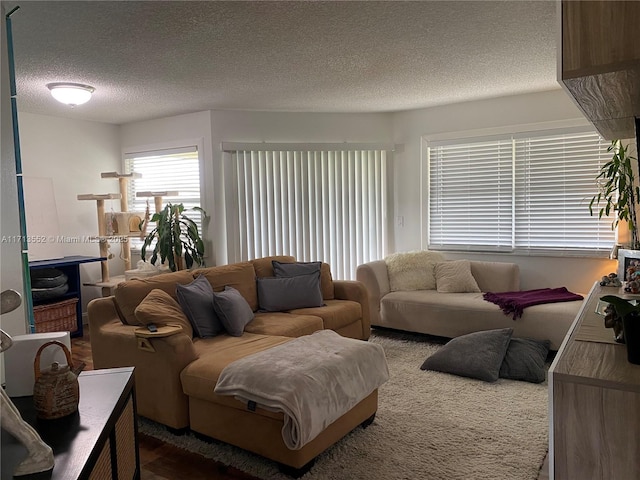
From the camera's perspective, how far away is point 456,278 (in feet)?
16.0

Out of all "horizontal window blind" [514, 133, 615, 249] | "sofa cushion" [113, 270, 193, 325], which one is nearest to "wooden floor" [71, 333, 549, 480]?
"sofa cushion" [113, 270, 193, 325]

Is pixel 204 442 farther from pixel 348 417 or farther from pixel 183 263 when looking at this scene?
pixel 183 263

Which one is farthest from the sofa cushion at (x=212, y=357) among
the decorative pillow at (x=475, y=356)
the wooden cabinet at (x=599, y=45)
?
the wooden cabinet at (x=599, y=45)

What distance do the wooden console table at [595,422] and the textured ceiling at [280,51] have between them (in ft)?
6.65

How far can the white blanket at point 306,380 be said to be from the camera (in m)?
2.31

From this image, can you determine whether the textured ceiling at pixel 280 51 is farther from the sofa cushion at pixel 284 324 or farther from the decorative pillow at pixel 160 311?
the sofa cushion at pixel 284 324

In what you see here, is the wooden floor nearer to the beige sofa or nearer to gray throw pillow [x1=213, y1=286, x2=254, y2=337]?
gray throw pillow [x1=213, y1=286, x2=254, y2=337]

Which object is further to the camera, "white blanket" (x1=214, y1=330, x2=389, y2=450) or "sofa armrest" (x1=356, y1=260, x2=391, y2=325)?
"sofa armrest" (x1=356, y1=260, x2=391, y2=325)

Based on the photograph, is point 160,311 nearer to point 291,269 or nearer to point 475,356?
point 291,269

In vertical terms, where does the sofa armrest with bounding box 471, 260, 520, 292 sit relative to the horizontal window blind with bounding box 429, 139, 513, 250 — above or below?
below

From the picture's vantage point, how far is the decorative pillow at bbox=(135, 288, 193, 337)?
303 cm

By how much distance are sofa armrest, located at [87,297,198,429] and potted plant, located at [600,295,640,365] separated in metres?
2.22

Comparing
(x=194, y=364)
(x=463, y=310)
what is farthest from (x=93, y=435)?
(x=463, y=310)

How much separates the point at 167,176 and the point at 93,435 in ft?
15.5
